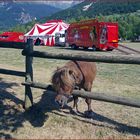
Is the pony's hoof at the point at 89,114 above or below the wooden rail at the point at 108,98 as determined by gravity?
below

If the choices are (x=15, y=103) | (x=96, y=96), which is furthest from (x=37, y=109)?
(x=96, y=96)

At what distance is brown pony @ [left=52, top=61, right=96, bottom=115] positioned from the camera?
6176mm

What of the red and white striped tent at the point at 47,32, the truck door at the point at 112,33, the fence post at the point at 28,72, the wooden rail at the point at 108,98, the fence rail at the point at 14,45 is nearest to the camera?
the wooden rail at the point at 108,98

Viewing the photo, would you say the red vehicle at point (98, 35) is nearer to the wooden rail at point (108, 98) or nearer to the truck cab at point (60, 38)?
the truck cab at point (60, 38)

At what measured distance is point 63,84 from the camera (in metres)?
6.20

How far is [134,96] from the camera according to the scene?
857 cm

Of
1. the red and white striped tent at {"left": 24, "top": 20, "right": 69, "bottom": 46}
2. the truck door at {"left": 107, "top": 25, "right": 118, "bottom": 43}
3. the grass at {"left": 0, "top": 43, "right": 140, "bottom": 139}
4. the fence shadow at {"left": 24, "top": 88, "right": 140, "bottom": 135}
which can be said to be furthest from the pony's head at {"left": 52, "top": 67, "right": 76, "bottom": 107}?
the red and white striped tent at {"left": 24, "top": 20, "right": 69, "bottom": 46}

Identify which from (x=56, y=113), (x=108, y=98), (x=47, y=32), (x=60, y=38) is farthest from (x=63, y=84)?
(x=47, y=32)

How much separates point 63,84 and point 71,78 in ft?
0.61

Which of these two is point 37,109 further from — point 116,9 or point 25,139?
point 116,9

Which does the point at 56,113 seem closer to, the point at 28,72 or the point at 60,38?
the point at 28,72

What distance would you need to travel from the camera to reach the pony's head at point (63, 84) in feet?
20.1

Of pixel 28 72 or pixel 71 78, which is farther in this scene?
pixel 28 72

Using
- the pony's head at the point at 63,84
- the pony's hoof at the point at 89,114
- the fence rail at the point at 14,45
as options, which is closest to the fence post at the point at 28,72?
the fence rail at the point at 14,45
